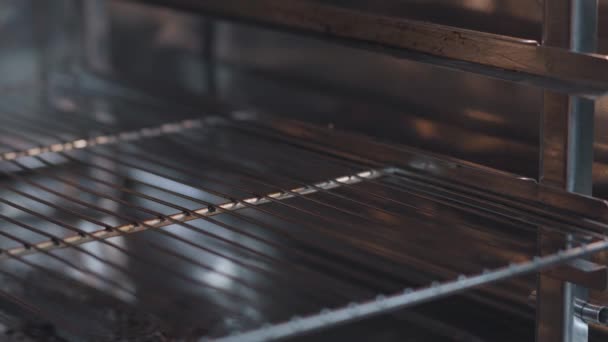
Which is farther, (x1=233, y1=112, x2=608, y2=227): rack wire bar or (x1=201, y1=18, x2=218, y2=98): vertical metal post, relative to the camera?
(x1=201, y1=18, x2=218, y2=98): vertical metal post

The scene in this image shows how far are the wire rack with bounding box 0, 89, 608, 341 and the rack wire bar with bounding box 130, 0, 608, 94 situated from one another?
10 cm

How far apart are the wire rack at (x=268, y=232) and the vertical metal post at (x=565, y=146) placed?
22 millimetres

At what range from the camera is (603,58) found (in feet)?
2.52

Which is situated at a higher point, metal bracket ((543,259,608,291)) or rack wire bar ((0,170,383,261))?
rack wire bar ((0,170,383,261))

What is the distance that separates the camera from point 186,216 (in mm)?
879

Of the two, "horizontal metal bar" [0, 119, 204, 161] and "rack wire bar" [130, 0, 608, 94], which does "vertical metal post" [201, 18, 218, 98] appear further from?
"rack wire bar" [130, 0, 608, 94]

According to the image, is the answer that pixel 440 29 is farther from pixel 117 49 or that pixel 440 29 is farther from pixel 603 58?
pixel 117 49

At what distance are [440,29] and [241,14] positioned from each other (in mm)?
333

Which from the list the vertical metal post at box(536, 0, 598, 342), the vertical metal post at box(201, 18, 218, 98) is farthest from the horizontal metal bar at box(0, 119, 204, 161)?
the vertical metal post at box(536, 0, 598, 342)

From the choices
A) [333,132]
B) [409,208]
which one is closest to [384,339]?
[409,208]

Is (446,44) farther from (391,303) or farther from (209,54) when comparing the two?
(209,54)

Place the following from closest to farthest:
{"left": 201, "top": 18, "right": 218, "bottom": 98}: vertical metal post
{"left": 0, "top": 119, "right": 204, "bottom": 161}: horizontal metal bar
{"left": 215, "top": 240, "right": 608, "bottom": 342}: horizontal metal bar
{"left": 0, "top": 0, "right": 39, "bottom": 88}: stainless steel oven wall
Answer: {"left": 215, "top": 240, "right": 608, "bottom": 342}: horizontal metal bar, {"left": 0, "top": 119, "right": 204, "bottom": 161}: horizontal metal bar, {"left": 201, "top": 18, "right": 218, "bottom": 98}: vertical metal post, {"left": 0, "top": 0, "right": 39, "bottom": 88}: stainless steel oven wall

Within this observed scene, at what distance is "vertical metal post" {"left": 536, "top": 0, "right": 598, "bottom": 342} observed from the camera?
2.65 feet

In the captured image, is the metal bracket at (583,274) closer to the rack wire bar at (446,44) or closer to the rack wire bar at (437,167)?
the rack wire bar at (437,167)
